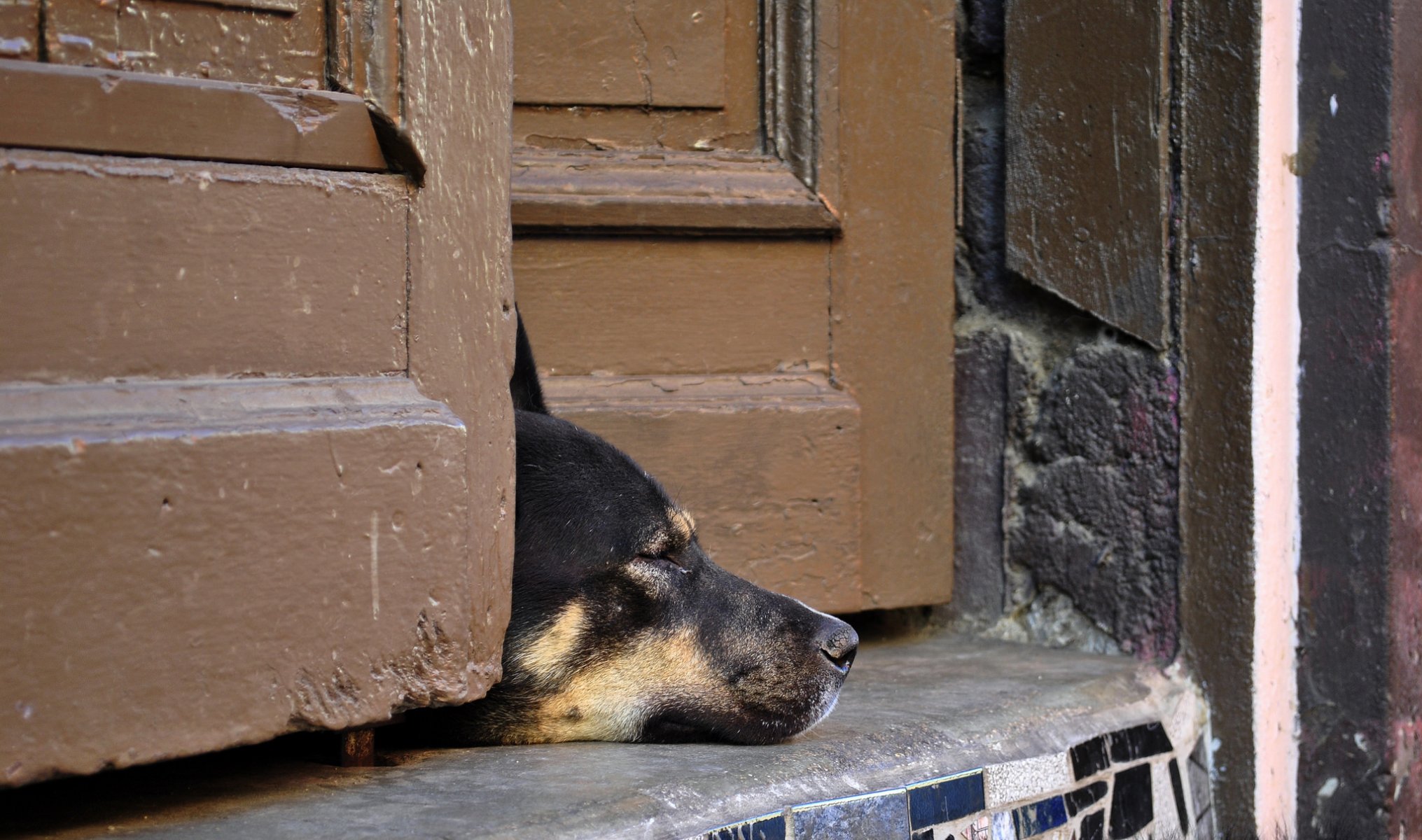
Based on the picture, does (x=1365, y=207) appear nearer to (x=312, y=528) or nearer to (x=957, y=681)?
(x=957, y=681)

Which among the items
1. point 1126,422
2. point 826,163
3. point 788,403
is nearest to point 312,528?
point 788,403

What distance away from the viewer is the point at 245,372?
2146 millimetres

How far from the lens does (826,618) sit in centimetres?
273

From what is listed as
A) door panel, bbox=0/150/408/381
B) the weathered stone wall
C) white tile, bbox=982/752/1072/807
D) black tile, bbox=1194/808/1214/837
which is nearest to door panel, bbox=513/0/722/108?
the weathered stone wall

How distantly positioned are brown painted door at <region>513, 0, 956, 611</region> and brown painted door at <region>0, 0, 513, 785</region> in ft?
3.24

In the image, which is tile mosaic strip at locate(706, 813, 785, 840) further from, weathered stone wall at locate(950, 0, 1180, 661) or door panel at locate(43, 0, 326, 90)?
weathered stone wall at locate(950, 0, 1180, 661)

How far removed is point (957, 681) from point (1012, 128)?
4.99 feet

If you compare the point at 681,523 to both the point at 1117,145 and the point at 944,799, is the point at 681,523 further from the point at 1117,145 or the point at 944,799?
the point at 1117,145

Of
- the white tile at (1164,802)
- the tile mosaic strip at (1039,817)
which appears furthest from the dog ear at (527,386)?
the white tile at (1164,802)

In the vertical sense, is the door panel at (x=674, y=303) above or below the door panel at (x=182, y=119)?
below

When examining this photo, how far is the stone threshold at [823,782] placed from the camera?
6.82 ft

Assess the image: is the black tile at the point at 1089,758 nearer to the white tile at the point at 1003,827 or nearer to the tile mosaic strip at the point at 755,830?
the white tile at the point at 1003,827

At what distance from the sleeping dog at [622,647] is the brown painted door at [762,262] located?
28.5 inches

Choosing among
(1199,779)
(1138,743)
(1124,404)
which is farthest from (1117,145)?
(1199,779)
